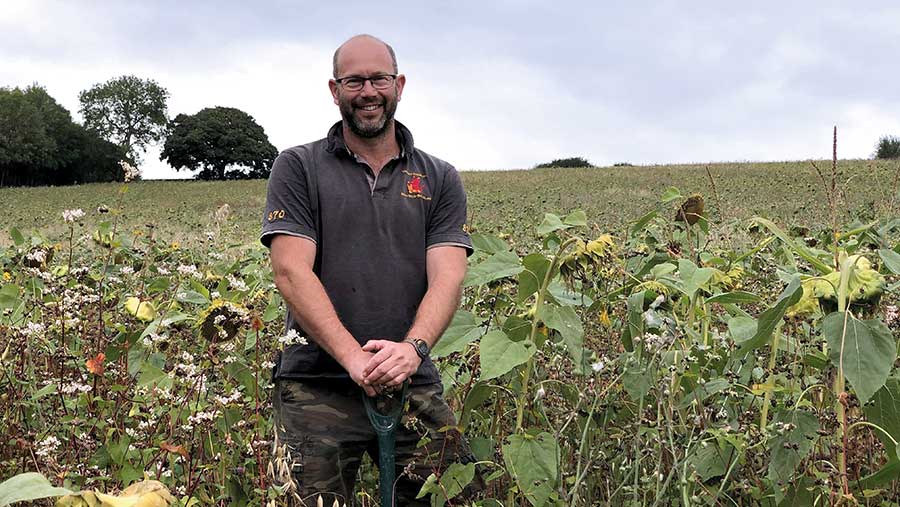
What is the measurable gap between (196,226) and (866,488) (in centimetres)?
1473

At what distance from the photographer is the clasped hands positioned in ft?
9.43

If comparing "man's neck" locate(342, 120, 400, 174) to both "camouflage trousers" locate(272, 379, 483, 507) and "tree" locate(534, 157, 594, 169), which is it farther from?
"tree" locate(534, 157, 594, 169)

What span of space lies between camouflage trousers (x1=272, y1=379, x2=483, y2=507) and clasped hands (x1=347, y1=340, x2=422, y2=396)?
28 centimetres

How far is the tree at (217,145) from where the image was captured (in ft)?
240

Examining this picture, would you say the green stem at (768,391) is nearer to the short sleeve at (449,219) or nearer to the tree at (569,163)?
the short sleeve at (449,219)

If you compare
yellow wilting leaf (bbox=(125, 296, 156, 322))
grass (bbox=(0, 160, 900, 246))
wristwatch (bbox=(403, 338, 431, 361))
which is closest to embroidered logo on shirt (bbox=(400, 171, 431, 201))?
wristwatch (bbox=(403, 338, 431, 361))

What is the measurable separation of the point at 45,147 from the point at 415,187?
71337 millimetres

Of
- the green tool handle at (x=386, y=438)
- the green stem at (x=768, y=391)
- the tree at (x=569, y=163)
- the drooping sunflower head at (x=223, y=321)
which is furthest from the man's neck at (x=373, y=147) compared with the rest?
the tree at (x=569, y=163)

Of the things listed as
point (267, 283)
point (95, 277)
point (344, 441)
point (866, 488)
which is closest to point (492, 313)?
point (344, 441)

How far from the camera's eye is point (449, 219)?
342cm

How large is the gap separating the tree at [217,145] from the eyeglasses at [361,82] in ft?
233

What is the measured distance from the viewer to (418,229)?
3.34m

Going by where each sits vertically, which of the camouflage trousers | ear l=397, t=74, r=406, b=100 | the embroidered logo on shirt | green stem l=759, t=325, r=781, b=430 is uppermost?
ear l=397, t=74, r=406, b=100

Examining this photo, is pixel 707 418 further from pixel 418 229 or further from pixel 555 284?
pixel 418 229
